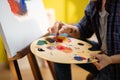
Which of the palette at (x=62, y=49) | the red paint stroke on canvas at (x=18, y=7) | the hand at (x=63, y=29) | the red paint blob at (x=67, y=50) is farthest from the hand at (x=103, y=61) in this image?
the red paint stroke on canvas at (x=18, y=7)

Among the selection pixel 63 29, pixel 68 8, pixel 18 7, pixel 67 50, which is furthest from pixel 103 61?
pixel 68 8

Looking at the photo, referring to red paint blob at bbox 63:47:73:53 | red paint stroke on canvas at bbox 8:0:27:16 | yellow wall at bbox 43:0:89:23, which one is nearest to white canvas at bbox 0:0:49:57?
red paint stroke on canvas at bbox 8:0:27:16

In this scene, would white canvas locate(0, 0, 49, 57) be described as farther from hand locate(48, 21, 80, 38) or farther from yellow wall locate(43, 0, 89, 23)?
yellow wall locate(43, 0, 89, 23)

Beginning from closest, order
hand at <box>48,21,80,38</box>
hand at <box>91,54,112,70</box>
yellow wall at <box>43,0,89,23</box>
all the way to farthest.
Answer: hand at <box>91,54,112,70</box> → hand at <box>48,21,80,38</box> → yellow wall at <box>43,0,89,23</box>

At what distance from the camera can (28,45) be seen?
116 centimetres

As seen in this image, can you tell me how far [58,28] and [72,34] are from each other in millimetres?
113

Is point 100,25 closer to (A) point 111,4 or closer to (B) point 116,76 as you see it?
(A) point 111,4

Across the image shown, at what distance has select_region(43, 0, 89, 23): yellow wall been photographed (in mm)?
1964

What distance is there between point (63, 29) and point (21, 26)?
9.7 inches

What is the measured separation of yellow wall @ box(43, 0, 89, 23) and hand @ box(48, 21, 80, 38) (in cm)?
72

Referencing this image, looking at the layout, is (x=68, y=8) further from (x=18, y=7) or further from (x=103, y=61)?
(x=103, y=61)

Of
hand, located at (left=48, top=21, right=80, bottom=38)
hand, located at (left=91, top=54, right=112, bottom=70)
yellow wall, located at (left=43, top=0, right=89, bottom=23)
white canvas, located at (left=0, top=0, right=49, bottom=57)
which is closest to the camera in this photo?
hand, located at (left=91, top=54, right=112, bottom=70)

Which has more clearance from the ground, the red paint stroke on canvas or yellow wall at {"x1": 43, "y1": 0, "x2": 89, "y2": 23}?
the red paint stroke on canvas

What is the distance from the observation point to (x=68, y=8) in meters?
1.99
